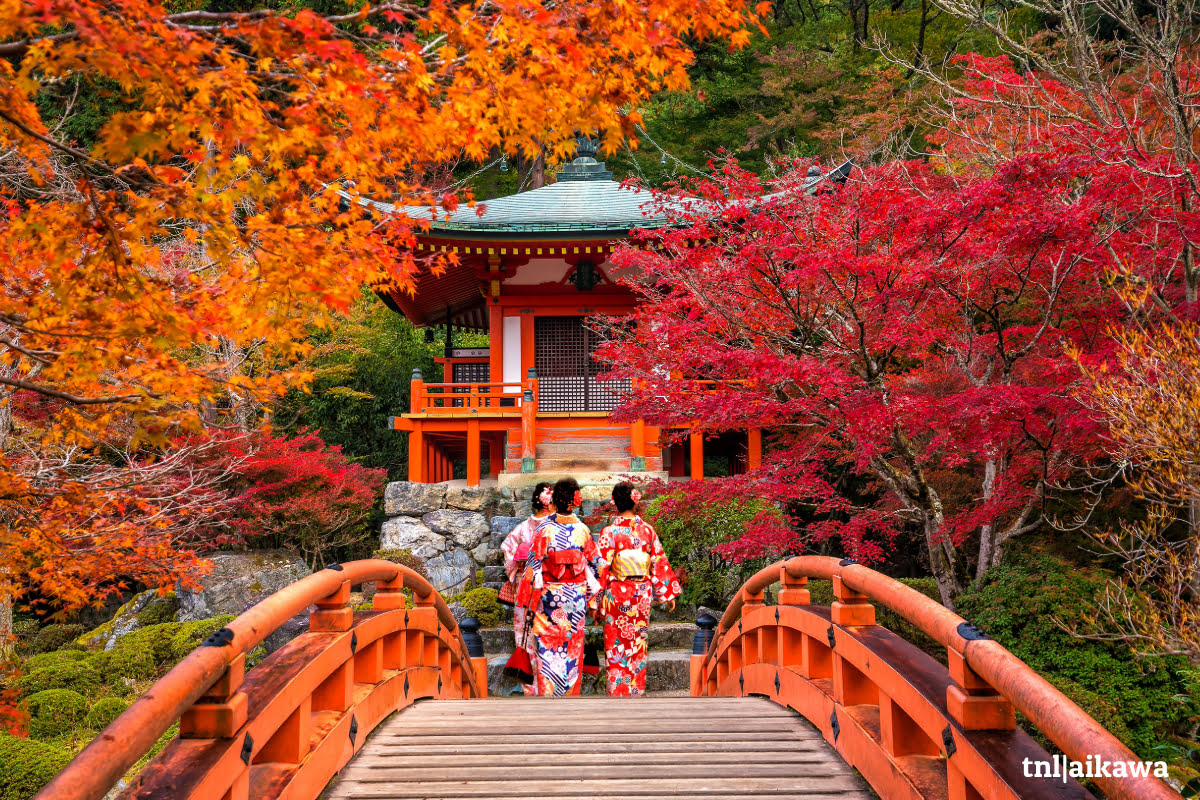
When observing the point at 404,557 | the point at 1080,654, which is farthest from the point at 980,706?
the point at 404,557

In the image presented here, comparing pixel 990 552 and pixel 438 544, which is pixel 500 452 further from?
pixel 990 552

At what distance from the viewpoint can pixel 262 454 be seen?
1174cm

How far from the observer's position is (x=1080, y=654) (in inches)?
221

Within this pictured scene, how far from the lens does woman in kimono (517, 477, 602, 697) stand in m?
5.36

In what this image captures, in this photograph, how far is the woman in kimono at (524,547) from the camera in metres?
5.53

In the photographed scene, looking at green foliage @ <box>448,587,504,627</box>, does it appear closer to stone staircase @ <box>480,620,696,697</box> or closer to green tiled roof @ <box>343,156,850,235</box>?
stone staircase @ <box>480,620,696,697</box>

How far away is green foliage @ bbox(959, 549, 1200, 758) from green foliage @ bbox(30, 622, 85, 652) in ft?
40.2

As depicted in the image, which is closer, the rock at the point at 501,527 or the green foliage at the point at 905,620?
the green foliage at the point at 905,620

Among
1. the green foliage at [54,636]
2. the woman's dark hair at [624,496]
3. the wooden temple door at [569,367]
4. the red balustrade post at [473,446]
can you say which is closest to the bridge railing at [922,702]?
the woman's dark hair at [624,496]

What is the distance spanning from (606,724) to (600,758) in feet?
1.31

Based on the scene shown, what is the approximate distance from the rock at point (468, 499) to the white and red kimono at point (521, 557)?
5756 millimetres

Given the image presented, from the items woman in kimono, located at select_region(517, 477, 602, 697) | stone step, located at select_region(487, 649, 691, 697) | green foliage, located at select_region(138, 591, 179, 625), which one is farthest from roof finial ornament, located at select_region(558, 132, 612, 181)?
woman in kimono, located at select_region(517, 477, 602, 697)

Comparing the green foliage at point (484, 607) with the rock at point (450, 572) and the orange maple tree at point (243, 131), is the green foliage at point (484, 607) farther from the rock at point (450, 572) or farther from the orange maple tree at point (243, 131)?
the orange maple tree at point (243, 131)

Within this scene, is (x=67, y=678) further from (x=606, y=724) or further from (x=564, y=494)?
(x=606, y=724)
